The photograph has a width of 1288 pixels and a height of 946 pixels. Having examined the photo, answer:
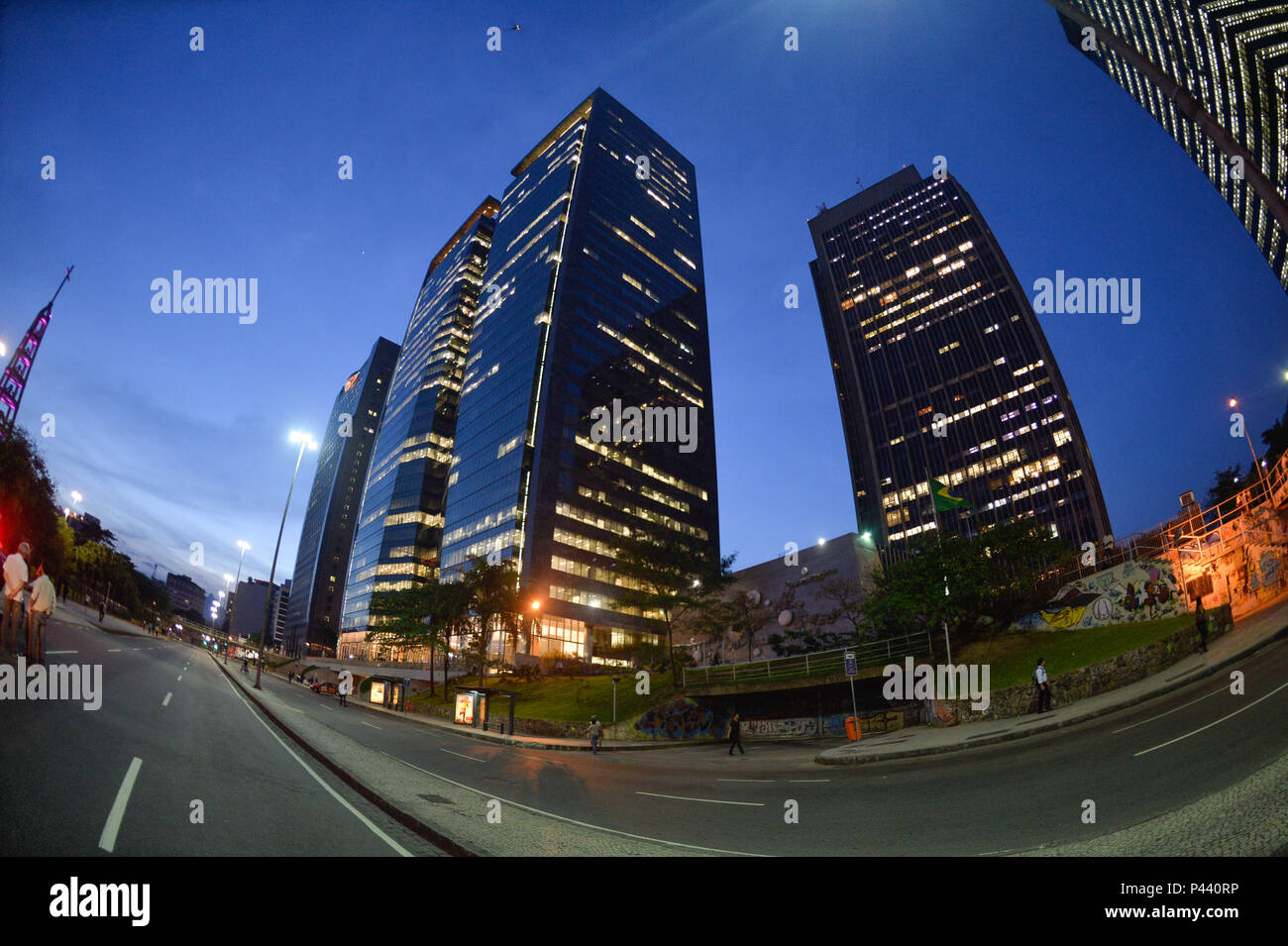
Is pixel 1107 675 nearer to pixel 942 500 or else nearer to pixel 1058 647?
pixel 1058 647

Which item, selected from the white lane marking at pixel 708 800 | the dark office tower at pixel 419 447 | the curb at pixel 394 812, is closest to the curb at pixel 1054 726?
the white lane marking at pixel 708 800

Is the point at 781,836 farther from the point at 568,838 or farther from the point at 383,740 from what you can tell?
the point at 383,740

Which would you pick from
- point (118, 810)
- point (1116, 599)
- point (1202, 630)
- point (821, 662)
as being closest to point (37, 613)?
point (118, 810)

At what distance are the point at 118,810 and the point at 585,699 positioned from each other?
33085 mm

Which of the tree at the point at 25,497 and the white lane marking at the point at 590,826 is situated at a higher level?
the tree at the point at 25,497

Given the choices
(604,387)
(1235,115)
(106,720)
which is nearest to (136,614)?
(604,387)

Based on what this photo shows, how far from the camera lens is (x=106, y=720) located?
33.3ft

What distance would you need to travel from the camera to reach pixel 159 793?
22.0 ft

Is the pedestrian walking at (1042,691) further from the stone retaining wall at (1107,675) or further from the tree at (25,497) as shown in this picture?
the tree at (25,497)

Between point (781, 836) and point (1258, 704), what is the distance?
39.6 feet

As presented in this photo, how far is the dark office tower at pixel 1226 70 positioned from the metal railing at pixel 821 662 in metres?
40.7

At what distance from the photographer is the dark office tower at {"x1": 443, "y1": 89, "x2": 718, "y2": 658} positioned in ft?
280

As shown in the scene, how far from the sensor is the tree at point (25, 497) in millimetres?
36562

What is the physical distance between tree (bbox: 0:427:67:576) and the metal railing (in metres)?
43.3
